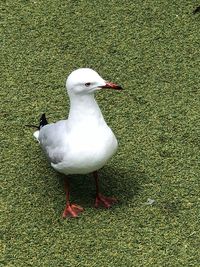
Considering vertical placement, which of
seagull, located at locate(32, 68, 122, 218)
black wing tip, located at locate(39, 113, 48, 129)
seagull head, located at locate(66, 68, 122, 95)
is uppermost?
seagull head, located at locate(66, 68, 122, 95)

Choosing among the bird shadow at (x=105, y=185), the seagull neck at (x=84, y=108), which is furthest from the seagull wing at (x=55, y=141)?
the bird shadow at (x=105, y=185)

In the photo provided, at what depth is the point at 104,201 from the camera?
2.79 metres

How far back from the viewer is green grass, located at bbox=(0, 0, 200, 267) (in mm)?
2623

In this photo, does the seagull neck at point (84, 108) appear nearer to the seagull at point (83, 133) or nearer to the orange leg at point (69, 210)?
the seagull at point (83, 133)

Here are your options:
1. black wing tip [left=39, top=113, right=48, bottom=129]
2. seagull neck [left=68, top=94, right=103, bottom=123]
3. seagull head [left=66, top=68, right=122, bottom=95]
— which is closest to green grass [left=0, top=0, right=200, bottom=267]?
black wing tip [left=39, top=113, right=48, bottom=129]

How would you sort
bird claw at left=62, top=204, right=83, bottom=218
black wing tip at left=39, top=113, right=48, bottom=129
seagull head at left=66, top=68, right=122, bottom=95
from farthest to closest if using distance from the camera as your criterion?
black wing tip at left=39, top=113, right=48, bottom=129 < bird claw at left=62, top=204, right=83, bottom=218 < seagull head at left=66, top=68, right=122, bottom=95

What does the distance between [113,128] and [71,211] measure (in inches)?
22.8

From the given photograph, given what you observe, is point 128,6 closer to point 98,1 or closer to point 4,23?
point 98,1

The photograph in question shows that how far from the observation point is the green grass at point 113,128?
8.61ft

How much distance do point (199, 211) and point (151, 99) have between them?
806 millimetres

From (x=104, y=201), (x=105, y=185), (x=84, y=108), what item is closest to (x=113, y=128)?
(x=105, y=185)

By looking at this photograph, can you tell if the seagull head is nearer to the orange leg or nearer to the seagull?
the seagull

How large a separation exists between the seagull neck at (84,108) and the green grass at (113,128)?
0.44 m

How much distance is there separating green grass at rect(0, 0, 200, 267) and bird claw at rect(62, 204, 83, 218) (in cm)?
3
